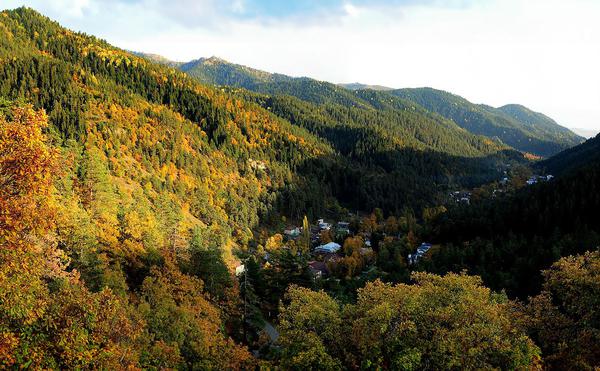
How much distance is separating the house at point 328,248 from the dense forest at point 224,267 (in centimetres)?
59

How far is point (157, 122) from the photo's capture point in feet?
531

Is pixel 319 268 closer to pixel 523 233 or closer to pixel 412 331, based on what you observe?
pixel 523 233

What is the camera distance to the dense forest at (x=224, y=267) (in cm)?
1324

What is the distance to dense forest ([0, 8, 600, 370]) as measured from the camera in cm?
1324

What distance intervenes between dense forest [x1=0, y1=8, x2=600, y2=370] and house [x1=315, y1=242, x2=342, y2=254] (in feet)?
1.95

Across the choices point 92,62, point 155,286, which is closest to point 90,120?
point 92,62

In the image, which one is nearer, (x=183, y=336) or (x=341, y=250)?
(x=183, y=336)

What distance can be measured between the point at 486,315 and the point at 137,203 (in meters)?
76.4

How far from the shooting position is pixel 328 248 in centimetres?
11762

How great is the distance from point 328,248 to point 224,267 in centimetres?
5957

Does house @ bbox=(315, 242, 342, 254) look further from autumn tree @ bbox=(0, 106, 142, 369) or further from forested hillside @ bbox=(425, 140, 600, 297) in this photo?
autumn tree @ bbox=(0, 106, 142, 369)

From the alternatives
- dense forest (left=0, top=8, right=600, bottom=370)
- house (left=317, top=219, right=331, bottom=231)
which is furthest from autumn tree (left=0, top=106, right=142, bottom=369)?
house (left=317, top=219, right=331, bottom=231)

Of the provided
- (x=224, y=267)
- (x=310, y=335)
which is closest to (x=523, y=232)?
(x=224, y=267)

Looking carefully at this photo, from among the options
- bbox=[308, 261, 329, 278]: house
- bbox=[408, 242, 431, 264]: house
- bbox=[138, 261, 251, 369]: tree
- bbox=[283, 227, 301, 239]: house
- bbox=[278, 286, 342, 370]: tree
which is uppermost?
bbox=[278, 286, 342, 370]: tree
